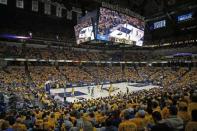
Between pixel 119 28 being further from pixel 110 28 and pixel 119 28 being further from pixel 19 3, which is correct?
pixel 19 3

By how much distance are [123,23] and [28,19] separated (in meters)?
27.7

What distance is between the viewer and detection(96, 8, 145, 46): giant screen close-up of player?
25406 mm

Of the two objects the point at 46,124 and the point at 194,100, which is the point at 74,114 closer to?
the point at 46,124

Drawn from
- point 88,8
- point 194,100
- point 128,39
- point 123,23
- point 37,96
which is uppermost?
point 88,8

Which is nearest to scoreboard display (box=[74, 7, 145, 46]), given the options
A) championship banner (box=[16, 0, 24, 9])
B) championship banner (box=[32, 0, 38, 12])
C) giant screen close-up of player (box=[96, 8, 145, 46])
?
giant screen close-up of player (box=[96, 8, 145, 46])

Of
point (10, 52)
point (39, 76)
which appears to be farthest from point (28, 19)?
point (39, 76)

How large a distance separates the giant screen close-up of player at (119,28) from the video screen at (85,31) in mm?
1425

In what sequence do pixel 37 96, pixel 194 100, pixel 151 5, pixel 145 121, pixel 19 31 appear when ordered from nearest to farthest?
1. pixel 145 121
2. pixel 194 100
3. pixel 37 96
4. pixel 151 5
5. pixel 19 31

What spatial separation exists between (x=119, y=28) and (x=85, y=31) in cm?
388

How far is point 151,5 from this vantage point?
136ft

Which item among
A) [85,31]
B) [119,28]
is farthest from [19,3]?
[119,28]

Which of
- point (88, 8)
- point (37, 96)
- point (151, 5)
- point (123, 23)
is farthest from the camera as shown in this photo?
point (151, 5)

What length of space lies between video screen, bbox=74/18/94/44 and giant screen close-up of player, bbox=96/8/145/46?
1425mm

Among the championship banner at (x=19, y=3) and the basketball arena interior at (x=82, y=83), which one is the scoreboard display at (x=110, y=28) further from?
the championship banner at (x=19, y=3)
